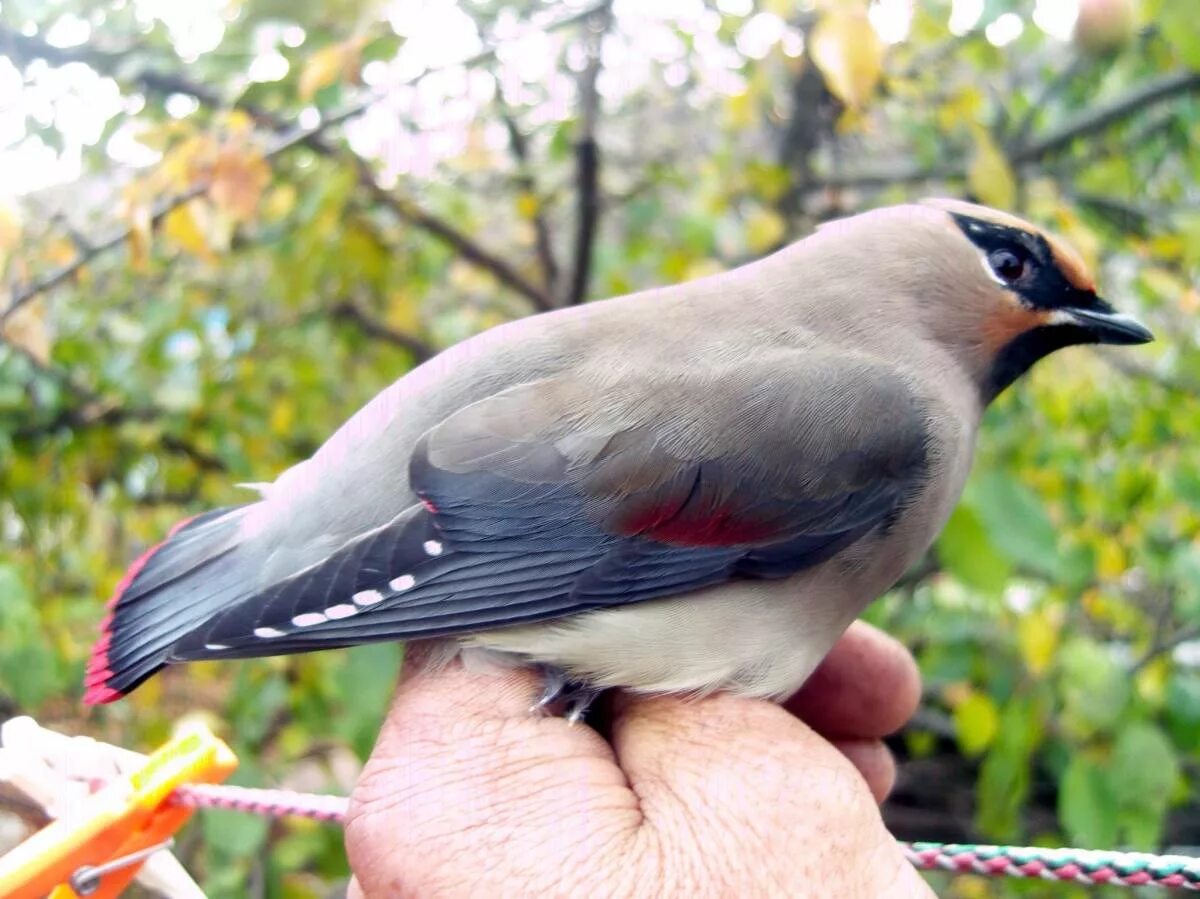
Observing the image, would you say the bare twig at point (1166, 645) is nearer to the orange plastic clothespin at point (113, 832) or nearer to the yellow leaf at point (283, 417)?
the orange plastic clothespin at point (113, 832)

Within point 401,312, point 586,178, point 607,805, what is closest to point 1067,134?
point 586,178

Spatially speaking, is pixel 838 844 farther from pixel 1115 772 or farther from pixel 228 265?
pixel 228 265

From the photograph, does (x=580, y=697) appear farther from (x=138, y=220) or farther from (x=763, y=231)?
(x=763, y=231)

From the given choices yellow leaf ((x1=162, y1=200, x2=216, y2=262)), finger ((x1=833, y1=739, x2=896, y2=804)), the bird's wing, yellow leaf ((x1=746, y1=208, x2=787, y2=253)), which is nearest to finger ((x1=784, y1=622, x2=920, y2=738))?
finger ((x1=833, y1=739, x2=896, y2=804))

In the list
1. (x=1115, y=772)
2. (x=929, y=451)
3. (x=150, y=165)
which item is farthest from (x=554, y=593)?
(x=150, y=165)

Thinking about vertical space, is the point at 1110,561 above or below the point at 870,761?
below

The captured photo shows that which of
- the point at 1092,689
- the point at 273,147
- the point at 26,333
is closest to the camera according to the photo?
the point at 1092,689

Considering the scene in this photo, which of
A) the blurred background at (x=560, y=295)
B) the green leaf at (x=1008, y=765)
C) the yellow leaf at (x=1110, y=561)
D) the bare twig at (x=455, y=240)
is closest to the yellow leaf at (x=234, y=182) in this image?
the blurred background at (x=560, y=295)
